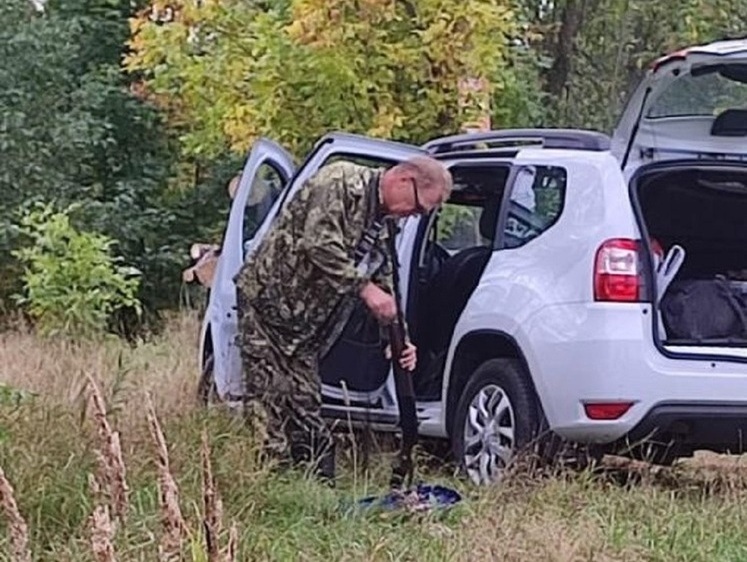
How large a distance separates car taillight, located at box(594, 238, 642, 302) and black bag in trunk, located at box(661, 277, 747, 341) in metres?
0.46

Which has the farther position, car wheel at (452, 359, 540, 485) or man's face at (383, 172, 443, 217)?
car wheel at (452, 359, 540, 485)

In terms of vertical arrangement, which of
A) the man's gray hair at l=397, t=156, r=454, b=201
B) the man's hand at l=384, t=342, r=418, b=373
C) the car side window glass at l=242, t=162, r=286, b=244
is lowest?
the man's hand at l=384, t=342, r=418, b=373

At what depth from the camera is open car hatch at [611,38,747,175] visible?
22.0ft

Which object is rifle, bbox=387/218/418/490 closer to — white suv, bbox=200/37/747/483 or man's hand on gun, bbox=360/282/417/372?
man's hand on gun, bbox=360/282/417/372

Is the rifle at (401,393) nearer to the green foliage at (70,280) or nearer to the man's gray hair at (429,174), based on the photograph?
the man's gray hair at (429,174)

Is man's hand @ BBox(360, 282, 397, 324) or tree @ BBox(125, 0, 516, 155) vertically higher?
tree @ BBox(125, 0, 516, 155)

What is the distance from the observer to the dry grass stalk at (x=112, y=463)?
247 cm

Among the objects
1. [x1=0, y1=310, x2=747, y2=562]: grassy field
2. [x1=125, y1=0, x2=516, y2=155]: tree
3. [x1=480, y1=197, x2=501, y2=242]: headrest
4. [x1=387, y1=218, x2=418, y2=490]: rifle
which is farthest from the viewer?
[x1=125, y1=0, x2=516, y2=155]: tree

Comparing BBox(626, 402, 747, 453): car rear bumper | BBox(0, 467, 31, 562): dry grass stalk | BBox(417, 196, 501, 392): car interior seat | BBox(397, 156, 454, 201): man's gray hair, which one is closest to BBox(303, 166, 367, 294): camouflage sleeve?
BBox(397, 156, 454, 201): man's gray hair

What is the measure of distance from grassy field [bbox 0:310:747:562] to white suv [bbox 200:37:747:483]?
1.21ft

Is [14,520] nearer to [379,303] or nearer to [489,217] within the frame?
[379,303]

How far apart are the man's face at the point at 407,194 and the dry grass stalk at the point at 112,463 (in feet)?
13.0

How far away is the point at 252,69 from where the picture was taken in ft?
38.3

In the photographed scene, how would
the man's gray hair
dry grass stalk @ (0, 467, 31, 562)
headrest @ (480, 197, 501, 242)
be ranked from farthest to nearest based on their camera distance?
headrest @ (480, 197, 501, 242) → the man's gray hair → dry grass stalk @ (0, 467, 31, 562)
